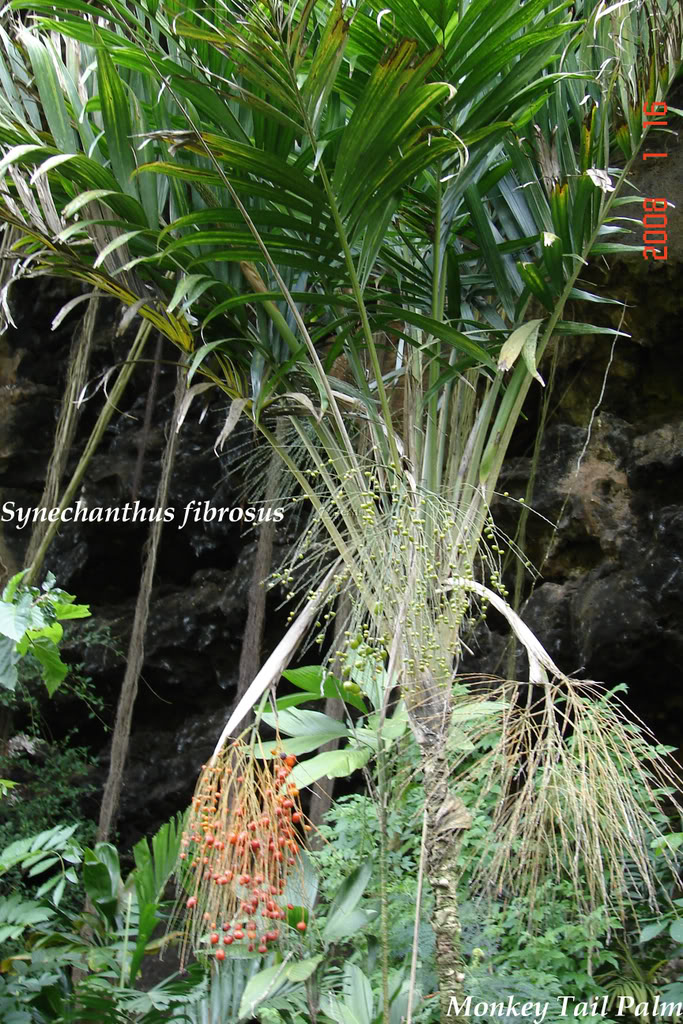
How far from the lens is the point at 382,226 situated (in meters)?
1.51

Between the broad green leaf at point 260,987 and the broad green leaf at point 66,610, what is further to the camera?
the broad green leaf at point 66,610

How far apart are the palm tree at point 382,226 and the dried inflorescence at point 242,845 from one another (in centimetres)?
14

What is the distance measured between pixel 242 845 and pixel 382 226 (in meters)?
1.03

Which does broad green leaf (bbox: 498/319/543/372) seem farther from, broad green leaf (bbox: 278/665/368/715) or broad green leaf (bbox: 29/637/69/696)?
broad green leaf (bbox: 29/637/69/696)

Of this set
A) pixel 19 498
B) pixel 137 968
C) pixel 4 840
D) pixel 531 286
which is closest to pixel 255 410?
pixel 531 286

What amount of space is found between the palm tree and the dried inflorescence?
14 cm

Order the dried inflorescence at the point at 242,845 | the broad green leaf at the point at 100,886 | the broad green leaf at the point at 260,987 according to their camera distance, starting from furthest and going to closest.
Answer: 1. the broad green leaf at the point at 100,886
2. the broad green leaf at the point at 260,987
3. the dried inflorescence at the point at 242,845

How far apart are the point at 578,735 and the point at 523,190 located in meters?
1.12

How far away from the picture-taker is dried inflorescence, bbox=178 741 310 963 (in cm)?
116

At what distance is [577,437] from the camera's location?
2812 millimetres

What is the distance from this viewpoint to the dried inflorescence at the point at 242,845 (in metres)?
1.16
